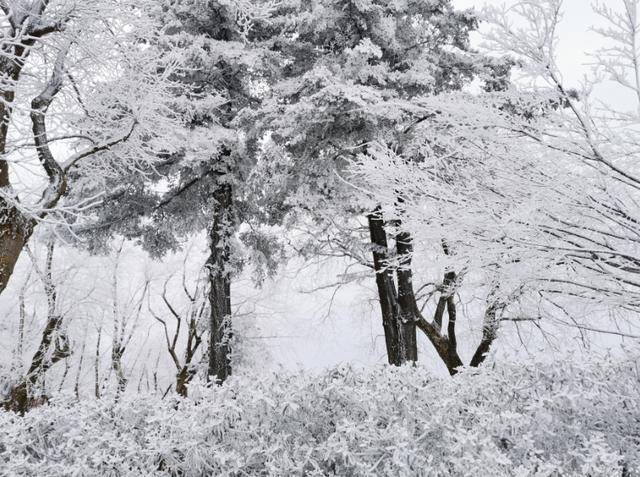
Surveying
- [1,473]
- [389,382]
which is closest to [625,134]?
[389,382]

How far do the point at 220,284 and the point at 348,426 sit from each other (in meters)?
8.50

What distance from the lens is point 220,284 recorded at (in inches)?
445

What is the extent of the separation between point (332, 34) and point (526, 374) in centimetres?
861

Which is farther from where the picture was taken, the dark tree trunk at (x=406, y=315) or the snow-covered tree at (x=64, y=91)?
the dark tree trunk at (x=406, y=315)

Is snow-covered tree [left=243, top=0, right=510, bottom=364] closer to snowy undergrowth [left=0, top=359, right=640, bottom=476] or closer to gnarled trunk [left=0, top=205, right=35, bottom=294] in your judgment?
gnarled trunk [left=0, top=205, right=35, bottom=294]

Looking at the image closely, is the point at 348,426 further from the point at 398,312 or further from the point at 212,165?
the point at 212,165

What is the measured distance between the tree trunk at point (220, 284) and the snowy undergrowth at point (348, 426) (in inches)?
273

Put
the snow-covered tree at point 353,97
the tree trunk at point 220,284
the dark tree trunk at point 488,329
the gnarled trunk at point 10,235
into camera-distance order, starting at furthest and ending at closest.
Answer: the dark tree trunk at point 488,329
the tree trunk at point 220,284
the snow-covered tree at point 353,97
the gnarled trunk at point 10,235

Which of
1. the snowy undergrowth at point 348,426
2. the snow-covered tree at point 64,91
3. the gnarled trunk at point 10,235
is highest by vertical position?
the snow-covered tree at point 64,91

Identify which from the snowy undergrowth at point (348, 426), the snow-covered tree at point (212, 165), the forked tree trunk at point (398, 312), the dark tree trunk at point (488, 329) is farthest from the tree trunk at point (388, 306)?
the snowy undergrowth at point (348, 426)

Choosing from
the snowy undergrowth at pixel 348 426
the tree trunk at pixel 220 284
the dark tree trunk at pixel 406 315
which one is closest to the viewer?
the snowy undergrowth at pixel 348 426

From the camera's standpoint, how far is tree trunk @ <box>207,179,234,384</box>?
10.8 m

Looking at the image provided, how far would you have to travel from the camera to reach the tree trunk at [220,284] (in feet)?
35.5

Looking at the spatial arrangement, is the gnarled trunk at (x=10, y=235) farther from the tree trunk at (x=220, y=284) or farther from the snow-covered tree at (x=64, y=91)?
the tree trunk at (x=220, y=284)
